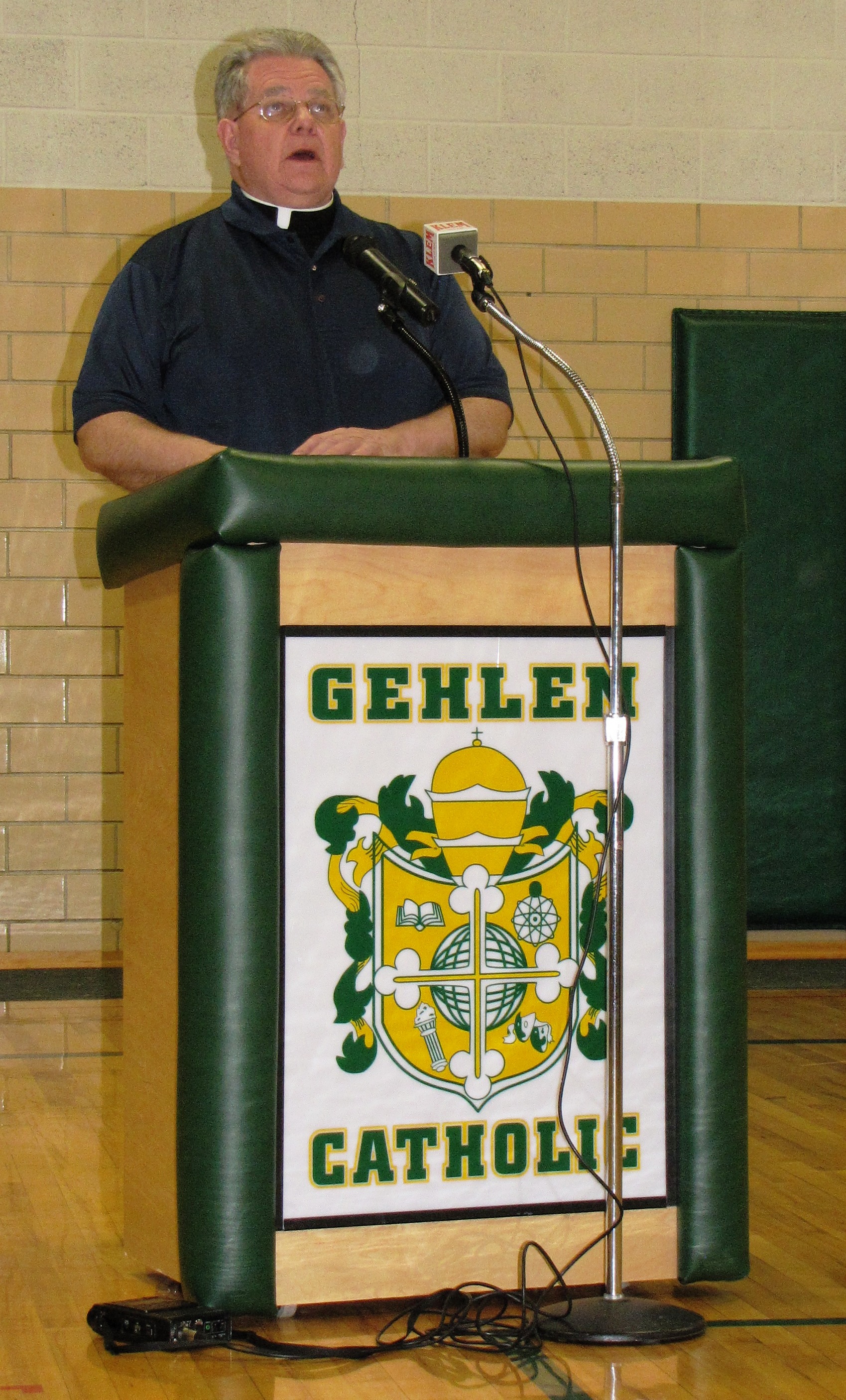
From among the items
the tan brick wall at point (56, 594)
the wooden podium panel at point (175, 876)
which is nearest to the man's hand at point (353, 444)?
the wooden podium panel at point (175, 876)

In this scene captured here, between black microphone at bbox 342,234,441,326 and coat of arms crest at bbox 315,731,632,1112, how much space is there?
455 mm

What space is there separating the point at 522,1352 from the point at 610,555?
0.81 metres

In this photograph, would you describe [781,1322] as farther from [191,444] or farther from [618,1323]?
[191,444]

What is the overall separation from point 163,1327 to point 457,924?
497 mm

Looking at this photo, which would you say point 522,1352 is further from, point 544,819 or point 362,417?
point 362,417

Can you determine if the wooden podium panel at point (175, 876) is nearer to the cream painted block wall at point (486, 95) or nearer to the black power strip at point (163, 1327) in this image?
the black power strip at point (163, 1327)

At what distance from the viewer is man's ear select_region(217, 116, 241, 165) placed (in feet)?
7.32

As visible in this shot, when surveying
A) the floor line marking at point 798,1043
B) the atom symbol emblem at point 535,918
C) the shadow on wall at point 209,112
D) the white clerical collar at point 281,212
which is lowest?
the floor line marking at point 798,1043

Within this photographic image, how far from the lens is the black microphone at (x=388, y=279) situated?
1.64 meters

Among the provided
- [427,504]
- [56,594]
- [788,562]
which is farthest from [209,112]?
[427,504]

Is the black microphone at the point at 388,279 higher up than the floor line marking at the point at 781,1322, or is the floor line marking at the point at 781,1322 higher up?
the black microphone at the point at 388,279

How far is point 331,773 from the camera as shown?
1.62 m

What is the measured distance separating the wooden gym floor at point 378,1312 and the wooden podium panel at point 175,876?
83 mm

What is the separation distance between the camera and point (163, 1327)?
1546mm
